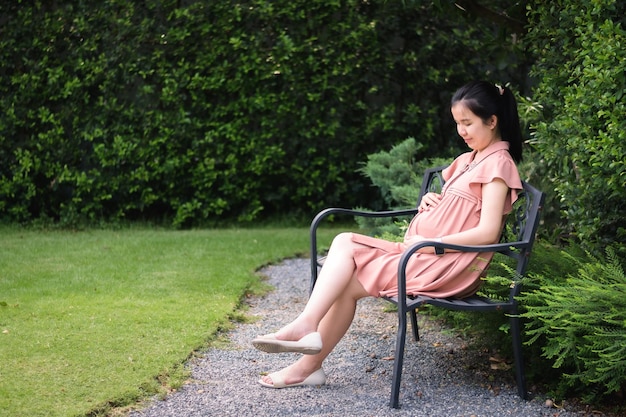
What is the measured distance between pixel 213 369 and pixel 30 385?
2.73ft

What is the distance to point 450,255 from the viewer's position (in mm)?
3773

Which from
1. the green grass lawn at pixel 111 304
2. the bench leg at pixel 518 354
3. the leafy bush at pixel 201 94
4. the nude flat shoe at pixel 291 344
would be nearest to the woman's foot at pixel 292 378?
the nude flat shoe at pixel 291 344

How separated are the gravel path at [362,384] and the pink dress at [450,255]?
1.39ft

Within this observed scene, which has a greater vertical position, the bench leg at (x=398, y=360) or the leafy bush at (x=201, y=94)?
the leafy bush at (x=201, y=94)

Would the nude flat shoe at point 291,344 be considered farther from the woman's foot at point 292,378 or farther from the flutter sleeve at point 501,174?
the flutter sleeve at point 501,174

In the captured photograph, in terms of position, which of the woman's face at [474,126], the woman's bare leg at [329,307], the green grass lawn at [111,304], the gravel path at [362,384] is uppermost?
the woman's face at [474,126]

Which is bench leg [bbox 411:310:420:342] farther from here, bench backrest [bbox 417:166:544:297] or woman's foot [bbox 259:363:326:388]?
woman's foot [bbox 259:363:326:388]

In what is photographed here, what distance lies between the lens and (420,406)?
362 cm

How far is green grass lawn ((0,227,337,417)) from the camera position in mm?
3725

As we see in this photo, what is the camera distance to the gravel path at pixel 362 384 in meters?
3.57

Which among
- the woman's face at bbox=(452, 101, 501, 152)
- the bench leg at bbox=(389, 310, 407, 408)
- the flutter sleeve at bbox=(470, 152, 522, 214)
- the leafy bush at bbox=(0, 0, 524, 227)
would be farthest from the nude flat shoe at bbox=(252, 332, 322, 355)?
the leafy bush at bbox=(0, 0, 524, 227)

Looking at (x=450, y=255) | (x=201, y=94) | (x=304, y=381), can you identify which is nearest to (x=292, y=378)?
(x=304, y=381)

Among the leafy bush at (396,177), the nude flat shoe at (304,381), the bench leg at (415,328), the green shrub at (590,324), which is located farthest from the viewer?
the leafy bush at (396,177)

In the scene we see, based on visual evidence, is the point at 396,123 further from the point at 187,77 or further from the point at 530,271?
the point at 530,271
